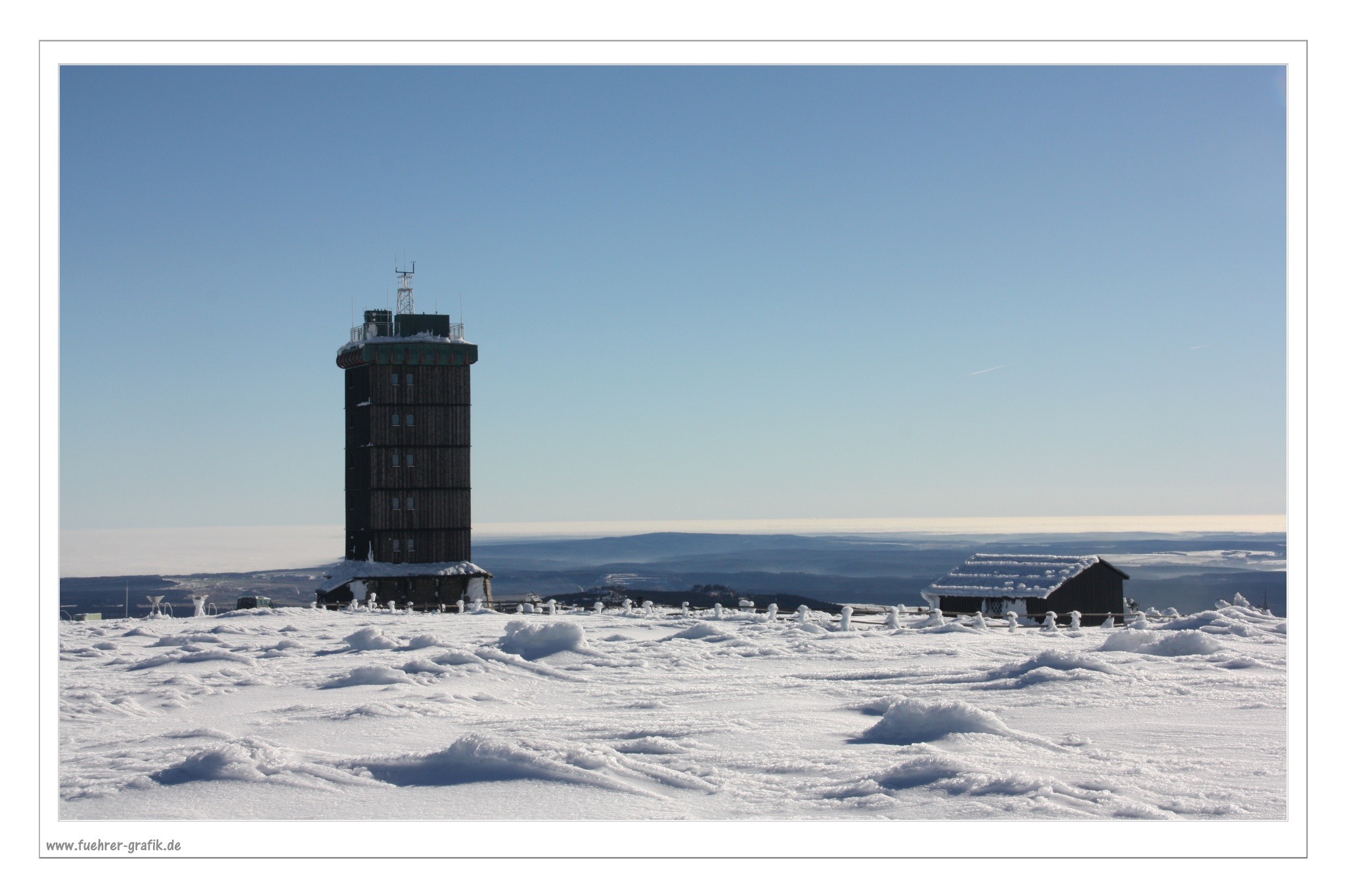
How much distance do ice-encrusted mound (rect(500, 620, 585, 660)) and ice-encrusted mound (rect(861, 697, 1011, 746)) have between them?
856cm

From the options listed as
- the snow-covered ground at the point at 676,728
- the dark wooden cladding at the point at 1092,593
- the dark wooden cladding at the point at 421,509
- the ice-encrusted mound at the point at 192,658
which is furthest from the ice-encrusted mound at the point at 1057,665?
the dark wooden cladding at the point at 421,509

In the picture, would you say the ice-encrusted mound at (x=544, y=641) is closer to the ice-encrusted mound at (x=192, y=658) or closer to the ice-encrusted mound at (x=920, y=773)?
the ice-encrusted mound at (x=192, y=658)

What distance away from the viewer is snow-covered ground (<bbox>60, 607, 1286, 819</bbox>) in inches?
400

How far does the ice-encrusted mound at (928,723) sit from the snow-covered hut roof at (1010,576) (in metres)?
22.5

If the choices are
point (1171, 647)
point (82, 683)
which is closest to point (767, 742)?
point (1171, 647)

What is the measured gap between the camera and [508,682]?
682 inches

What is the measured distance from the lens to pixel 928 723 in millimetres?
12477

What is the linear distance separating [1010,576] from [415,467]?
3162 centimetres

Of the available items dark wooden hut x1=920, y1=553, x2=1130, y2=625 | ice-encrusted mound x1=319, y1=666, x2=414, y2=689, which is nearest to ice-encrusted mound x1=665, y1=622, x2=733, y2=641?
ice-encrusted mound x1=319, y1=666, x2=414, y2=689

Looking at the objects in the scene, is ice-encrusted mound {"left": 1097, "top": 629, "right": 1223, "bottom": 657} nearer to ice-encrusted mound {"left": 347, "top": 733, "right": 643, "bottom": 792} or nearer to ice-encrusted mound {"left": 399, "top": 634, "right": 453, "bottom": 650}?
ice-encrusted mound {"left": 347, "top": 733, "right": 643, "bottom": 792}

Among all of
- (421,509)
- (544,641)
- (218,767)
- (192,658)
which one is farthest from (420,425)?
(218,767)

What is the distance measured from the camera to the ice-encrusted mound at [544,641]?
65.1ft
